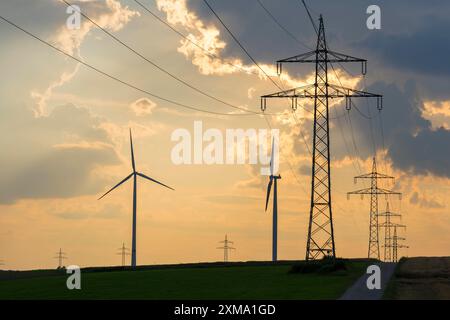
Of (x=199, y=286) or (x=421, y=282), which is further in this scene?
(x=421, y=282)

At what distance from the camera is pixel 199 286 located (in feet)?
246

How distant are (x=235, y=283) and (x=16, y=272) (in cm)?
4121

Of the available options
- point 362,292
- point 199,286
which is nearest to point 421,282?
point 362,292

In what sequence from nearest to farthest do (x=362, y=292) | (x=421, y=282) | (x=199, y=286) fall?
(x=362, y=292)
(x=199, y=286)
(x=421, y=282)

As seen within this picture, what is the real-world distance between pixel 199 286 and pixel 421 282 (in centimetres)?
1859

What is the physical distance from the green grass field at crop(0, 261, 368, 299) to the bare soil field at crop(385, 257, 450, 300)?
12.8ft

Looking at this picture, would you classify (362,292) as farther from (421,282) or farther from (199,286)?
(421,282)

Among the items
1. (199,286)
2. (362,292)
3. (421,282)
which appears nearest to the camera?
(362,292)

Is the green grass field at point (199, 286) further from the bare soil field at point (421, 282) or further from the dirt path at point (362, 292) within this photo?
the bare soil field at point (421, 282)

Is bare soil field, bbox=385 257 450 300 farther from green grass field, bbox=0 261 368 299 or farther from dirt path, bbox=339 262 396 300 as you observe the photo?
green grass field, bbox=0 261 368 299

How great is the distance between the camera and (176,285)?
77.5 meters
